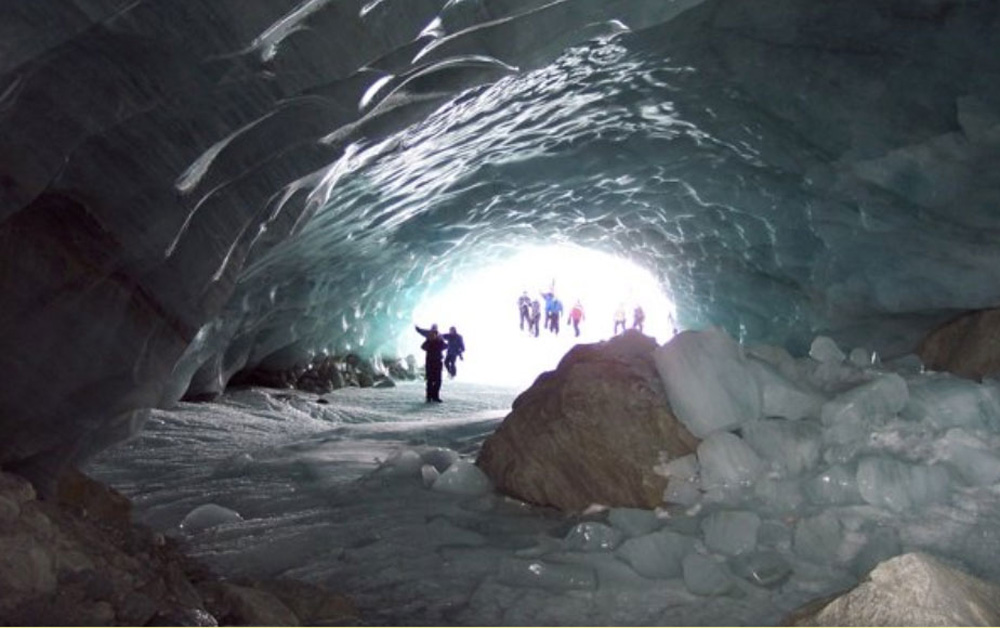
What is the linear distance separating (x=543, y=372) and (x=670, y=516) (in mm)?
1969

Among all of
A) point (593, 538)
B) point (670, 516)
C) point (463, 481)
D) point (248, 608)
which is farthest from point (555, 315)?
point (248, 608)

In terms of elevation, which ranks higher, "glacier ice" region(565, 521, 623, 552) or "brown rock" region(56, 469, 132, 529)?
"brown rock" region(56, 469, 132, 529)

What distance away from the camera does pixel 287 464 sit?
6664 millimetres

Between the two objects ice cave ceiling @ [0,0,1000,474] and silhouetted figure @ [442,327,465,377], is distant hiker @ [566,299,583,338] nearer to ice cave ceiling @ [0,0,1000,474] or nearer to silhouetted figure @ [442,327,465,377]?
silhouetted figure @ [442,327,465,377]

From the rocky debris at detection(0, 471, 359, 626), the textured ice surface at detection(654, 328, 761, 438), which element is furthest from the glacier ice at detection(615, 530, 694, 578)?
the rocky debris at detection(0, 471, 359, 626)

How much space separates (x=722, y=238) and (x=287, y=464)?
22.2ft

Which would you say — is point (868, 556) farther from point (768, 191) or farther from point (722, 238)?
point (722, 238)

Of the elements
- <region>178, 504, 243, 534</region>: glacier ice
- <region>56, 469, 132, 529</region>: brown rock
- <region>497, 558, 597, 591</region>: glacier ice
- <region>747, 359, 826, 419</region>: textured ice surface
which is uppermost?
<region>747, 359, 826, 419</region>: textured ice surface

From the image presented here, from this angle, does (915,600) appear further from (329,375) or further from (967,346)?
(329,375)

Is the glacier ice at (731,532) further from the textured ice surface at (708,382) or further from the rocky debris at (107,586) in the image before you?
the rocky debris at (107,586)

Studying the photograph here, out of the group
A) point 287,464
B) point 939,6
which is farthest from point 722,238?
point 287,464

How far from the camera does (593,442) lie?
522 centimetres

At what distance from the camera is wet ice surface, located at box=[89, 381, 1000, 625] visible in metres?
3.53

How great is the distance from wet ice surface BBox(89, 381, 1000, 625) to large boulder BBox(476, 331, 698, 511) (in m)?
0.23
